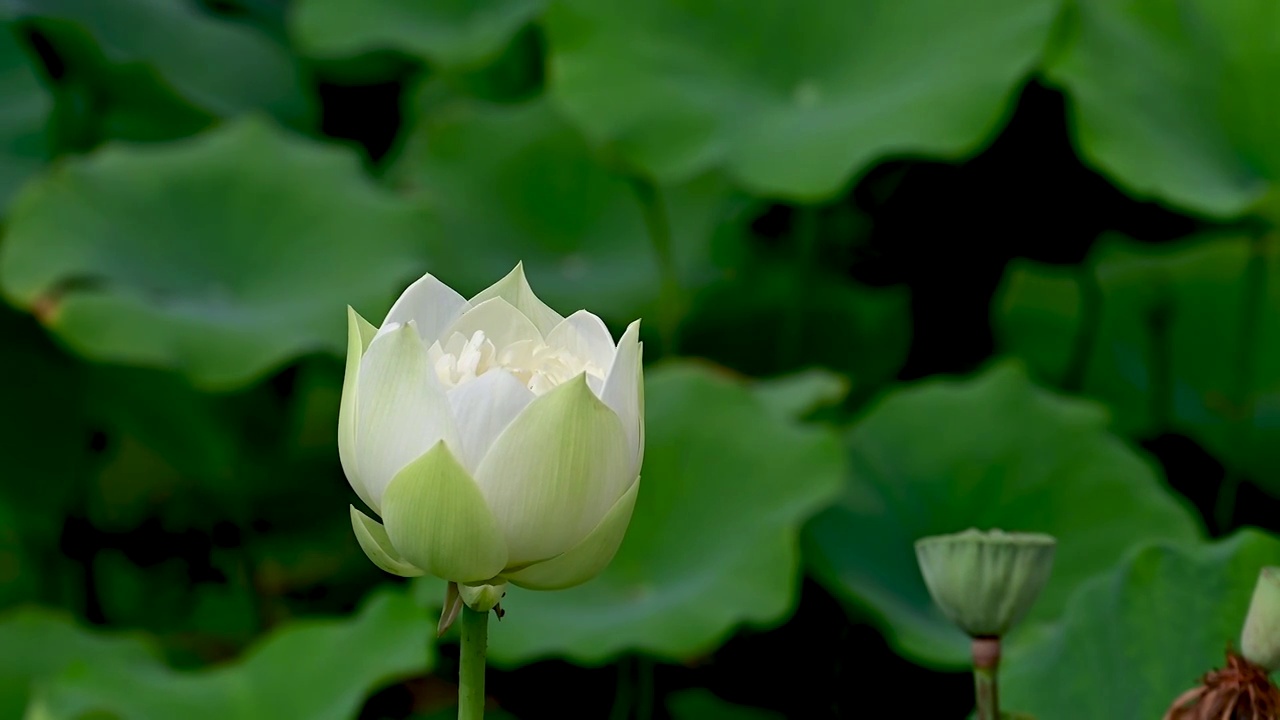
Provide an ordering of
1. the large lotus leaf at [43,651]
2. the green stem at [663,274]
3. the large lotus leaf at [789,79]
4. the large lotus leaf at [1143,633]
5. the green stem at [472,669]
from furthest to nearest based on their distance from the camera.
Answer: the green stem at [663,274] → the large lotus leaf at [789,79] → the large lotus leaf at [43,651] → the large lotus leaf at [1143,633] → the green stem at [472,669]

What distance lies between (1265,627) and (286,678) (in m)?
0.88

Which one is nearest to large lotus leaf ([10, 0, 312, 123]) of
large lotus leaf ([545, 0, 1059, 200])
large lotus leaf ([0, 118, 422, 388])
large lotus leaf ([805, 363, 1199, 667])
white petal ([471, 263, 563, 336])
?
large lotus leaf ([0, 118, 422, 388])

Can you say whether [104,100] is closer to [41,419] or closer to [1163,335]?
[41,419]

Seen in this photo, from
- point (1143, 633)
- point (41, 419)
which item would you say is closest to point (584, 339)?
point (1143, 633)

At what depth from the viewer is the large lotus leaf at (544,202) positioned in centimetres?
187

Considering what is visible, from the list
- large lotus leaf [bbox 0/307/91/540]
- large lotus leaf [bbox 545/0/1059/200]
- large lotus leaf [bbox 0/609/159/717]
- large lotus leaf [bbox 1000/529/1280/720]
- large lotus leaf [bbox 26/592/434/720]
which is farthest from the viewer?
large lotus leaf [bbox 0/307/91/540]

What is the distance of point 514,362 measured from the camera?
Answer: 0.41 metres

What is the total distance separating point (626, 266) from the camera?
191 centimetres

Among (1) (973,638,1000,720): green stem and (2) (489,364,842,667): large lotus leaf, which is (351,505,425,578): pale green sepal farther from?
(2) (489,364,842,667): large lotus leaf

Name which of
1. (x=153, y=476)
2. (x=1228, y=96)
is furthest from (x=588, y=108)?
(x=153, y=476)

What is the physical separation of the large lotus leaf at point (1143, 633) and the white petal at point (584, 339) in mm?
363

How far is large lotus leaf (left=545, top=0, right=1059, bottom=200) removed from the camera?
1427mm

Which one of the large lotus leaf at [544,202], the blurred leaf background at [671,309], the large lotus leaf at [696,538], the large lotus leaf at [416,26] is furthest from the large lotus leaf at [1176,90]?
the large lotus leaf at [416,26]

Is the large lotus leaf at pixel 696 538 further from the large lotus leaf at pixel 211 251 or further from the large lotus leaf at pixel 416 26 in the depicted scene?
the large lotus leaf at pixel 416 26
